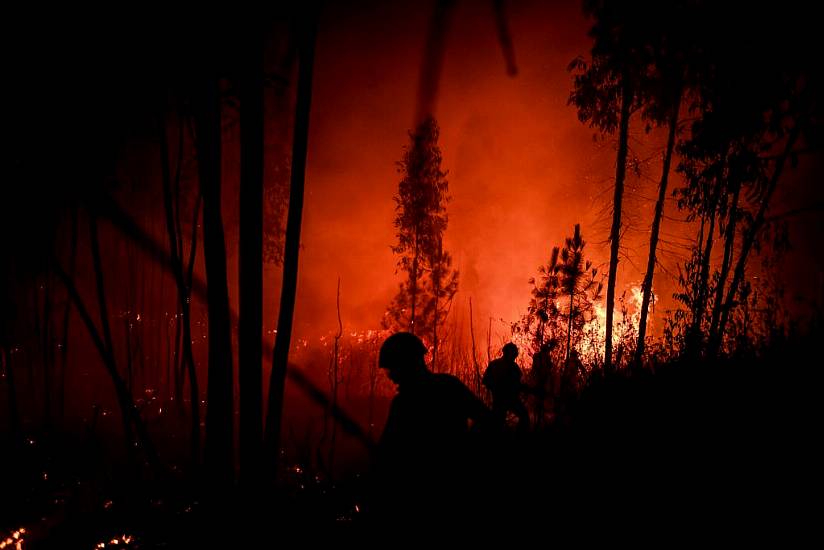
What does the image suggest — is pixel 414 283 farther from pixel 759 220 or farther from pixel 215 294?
pixel 215 294

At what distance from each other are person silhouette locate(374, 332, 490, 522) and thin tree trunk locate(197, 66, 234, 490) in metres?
1.98

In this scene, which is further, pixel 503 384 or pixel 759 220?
pixel 759 220

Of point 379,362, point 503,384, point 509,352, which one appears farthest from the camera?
point 509,352

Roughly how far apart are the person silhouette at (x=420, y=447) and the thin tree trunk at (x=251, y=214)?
1648 millimetres

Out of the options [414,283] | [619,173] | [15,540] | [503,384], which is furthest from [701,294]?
[15,540]

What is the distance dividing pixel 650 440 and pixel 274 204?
18.3 m

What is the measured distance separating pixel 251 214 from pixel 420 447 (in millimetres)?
2443

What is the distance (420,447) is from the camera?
8.28ft

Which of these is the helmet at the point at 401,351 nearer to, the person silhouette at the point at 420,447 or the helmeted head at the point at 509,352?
the person silhouette at the point at 420,447

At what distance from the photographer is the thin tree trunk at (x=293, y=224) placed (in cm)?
381

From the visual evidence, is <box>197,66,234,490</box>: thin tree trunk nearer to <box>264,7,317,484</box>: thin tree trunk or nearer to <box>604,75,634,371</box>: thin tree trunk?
<box>264,7,317,484</box>: thin tree trunk

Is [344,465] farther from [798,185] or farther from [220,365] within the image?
[798,185]

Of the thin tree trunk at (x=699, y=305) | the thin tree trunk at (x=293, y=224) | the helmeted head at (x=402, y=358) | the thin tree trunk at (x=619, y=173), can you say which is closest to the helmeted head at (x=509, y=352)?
the thin tree trunk at (x=699, y=305)

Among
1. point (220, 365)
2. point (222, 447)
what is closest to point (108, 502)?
point (222, 447)
